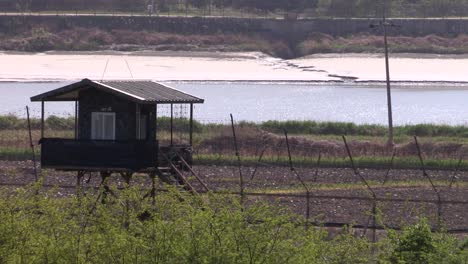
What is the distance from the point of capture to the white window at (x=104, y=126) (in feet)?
93.4

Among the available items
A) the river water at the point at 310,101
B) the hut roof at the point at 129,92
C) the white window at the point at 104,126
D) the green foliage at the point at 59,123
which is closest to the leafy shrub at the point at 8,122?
the green foliage at the point at 59,123

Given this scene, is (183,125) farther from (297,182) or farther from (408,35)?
(408,35)

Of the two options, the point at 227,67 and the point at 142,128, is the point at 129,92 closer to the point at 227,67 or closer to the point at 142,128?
the point at 142,128

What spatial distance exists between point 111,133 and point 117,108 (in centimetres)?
54


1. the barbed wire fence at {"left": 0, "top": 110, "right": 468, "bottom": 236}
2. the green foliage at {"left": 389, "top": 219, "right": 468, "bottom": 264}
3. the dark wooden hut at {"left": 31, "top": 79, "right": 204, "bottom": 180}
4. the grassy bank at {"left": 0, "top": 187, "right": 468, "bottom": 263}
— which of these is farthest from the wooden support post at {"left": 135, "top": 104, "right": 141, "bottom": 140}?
the grassy bank at {"left": 0, "top": 187, "right": 468, "bottom": 263}

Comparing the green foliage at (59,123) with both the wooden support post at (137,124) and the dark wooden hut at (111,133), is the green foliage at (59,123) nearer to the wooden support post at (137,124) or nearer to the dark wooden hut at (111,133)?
the dark wooden hut at (111,133)

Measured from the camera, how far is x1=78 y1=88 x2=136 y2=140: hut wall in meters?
28.3

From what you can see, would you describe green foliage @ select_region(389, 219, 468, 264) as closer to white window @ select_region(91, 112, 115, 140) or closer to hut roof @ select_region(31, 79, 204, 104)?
hut roof @ select_region(31, 79, 204, 104)

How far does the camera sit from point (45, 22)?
106 m

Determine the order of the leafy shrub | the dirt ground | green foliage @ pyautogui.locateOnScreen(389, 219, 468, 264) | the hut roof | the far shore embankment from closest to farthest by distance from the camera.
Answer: green foliage @ pyautogui.locateOnScreen(389, 219, 468, 264)
the hut roof
the dirt ground
the leafy shrub
the far shore embankment

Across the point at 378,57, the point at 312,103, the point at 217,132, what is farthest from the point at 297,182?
the point at 378,57

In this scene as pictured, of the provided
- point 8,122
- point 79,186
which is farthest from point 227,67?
point 79,186

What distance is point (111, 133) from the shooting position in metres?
28.5

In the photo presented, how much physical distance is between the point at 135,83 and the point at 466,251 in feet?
42.1
